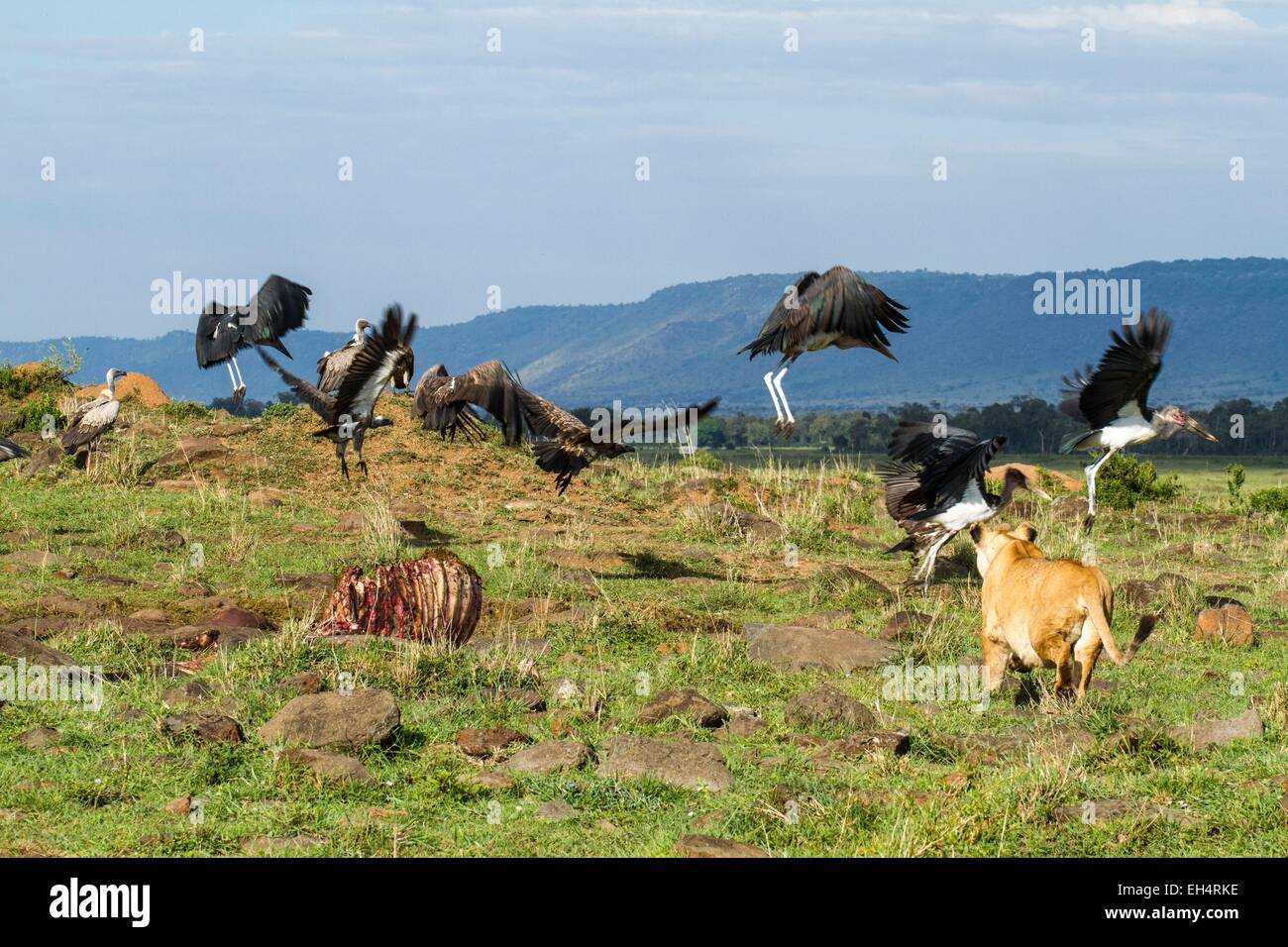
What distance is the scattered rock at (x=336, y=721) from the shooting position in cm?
713

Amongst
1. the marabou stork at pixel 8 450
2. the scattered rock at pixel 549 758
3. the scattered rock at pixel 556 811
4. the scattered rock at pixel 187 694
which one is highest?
the marabou stork at pixel 8 450

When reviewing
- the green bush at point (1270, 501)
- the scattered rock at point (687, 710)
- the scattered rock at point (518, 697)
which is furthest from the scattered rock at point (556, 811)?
the green bush at point (1270, 501)

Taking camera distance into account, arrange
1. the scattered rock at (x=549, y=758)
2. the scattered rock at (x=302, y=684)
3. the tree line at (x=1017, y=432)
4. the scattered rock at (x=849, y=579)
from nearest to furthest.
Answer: the scattered rock at (x=549, y=758) < the scattered rock at (x=302, y=684) < the scattered rock at (x=849, y=579) < the tree line at (x=1017, y=432)

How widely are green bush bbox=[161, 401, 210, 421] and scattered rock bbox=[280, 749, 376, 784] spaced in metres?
16.2

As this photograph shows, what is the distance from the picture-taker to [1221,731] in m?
7.56

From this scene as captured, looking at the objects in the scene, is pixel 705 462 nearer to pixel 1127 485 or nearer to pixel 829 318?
pixel 1127 485

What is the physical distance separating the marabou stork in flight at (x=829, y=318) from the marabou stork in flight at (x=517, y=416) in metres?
1.20

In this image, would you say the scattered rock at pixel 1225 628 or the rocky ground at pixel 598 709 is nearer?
the rocky ground at pixel 598 709

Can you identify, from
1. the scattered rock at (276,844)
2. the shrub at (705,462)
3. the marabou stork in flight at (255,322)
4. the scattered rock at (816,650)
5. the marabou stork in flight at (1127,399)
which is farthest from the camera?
the shrub at (705,462)

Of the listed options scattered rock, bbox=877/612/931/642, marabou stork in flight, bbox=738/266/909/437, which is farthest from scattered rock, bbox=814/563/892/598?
marabou stork in flight, bbox=738/266/909/437

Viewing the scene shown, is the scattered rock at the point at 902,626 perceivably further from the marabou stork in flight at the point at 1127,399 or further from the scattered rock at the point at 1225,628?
the marabou stork in flight at the point at 1127,399

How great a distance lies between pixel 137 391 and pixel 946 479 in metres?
17.7

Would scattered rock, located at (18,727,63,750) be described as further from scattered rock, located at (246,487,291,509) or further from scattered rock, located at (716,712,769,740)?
scattered rock, located at (246,487,291,509)

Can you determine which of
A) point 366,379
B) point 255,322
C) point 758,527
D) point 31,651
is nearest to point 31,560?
point 366,379
